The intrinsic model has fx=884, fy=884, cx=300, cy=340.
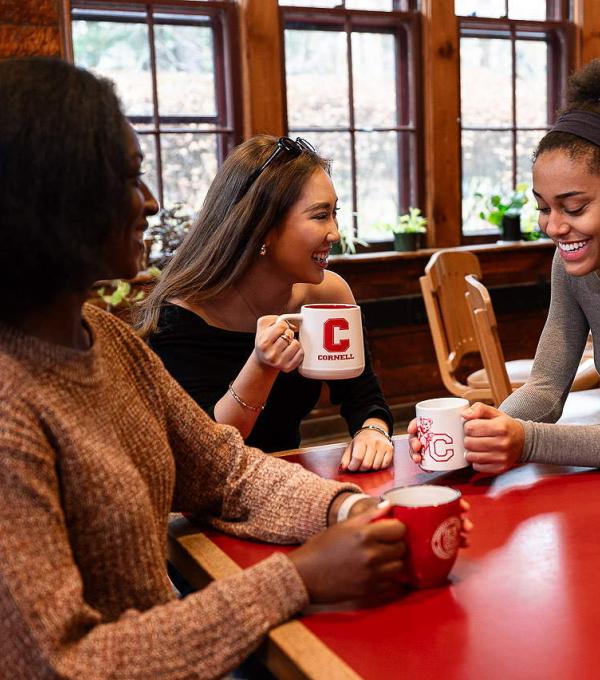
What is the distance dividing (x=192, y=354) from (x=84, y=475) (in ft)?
3.21

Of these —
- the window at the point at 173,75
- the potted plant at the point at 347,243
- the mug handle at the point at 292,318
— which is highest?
the window at the point at 173,75

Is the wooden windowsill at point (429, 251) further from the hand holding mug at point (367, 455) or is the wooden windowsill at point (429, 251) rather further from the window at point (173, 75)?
the hand holding mug at point (367, 455)

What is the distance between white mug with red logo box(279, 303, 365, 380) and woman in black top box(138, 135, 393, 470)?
0.33m

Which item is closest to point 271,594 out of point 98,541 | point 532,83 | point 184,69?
point 98,541

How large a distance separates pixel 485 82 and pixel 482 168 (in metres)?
0.46

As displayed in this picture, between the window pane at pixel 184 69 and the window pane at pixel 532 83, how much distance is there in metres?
1.84

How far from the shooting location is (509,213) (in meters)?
4.75

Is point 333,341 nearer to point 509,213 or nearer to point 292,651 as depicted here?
point 292,651

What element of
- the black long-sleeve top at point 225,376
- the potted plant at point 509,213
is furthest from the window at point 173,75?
the black long-sleeve top at point 225,376

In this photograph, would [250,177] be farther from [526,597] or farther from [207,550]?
[526,597]

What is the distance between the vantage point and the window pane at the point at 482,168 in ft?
15.8

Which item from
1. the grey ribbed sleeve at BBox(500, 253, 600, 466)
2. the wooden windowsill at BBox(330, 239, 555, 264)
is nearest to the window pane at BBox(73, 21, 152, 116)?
the wooden windowsill at BBox(330, 239, 555, 264)

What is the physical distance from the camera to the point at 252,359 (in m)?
1.57

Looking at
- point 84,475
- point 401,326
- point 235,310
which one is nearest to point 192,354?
point 235,310
